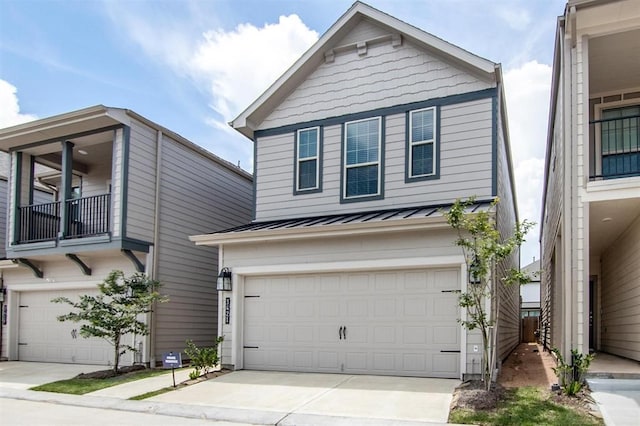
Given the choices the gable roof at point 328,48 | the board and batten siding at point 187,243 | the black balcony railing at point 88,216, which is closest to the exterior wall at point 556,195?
the gable roof at point 328,48

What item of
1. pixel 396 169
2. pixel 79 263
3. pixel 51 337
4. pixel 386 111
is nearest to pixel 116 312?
pixel 79 263

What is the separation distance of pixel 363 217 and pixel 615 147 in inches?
209

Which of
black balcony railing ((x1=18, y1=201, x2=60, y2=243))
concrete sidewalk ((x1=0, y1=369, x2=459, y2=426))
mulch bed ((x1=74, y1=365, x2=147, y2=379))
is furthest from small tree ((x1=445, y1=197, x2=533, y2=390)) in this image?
black balcony railing ((x1=18, y1=201, x2=60, y2=243))

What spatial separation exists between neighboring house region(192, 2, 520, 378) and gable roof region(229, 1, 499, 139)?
0.03 metres

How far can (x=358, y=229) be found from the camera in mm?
10391

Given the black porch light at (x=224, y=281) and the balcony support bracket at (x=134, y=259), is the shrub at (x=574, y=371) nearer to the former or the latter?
the black porch light at (x=224, y=281)

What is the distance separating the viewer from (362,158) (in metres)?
12.0

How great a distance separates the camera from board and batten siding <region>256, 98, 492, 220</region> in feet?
35.6

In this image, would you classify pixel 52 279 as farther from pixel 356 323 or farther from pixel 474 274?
pixel 474 274

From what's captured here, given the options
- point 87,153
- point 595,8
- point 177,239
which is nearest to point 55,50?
point 87,153

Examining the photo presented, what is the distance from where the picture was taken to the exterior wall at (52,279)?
13.7 metres

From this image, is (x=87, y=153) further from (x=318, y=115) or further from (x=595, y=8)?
(x=595, y=8)

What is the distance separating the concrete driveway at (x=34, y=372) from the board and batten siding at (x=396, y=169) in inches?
222

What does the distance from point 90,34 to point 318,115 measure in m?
5.22
